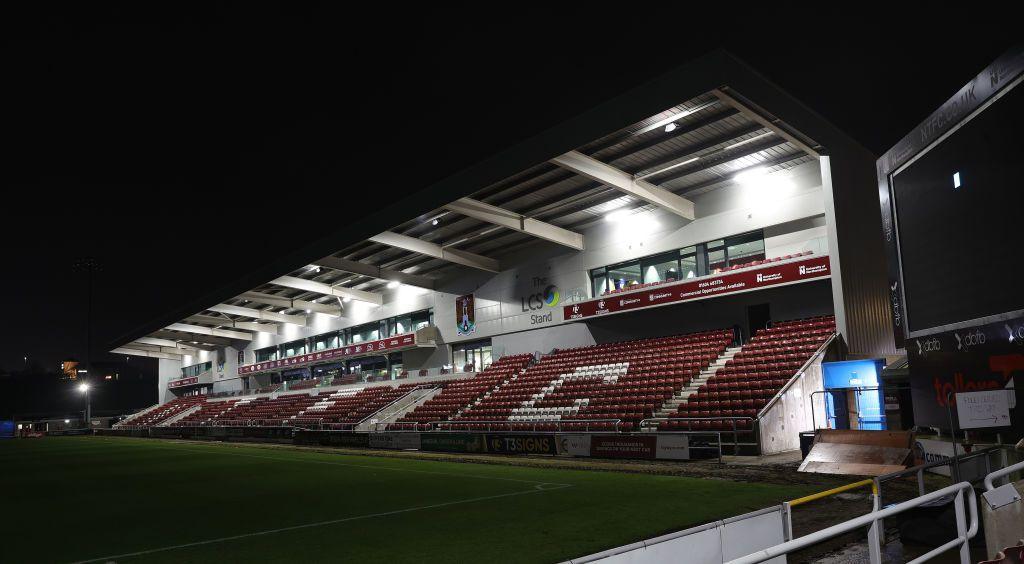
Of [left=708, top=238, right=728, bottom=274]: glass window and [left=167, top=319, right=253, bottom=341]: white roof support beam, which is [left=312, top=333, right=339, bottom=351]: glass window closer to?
[left=167, top=319, right=253, bottom=341]: white roof support beam

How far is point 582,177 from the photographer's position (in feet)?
78.7

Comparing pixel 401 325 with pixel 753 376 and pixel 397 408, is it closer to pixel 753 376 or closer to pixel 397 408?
pixel 397 408

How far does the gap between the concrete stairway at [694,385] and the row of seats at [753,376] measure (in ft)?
1.35

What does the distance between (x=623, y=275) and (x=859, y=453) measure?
1612 centimetres

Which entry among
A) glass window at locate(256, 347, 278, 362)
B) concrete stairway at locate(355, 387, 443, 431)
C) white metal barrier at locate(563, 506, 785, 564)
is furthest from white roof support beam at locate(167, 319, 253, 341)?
white metal barrier at locate(563, 506, 785, 564)

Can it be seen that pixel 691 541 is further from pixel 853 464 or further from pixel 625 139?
pixel 625 139

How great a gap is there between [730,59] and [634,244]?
1129 cm

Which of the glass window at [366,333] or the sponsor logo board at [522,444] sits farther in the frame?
the glass window at [366,333]

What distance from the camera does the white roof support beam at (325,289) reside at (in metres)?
36.4

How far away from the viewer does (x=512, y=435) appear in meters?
20.9

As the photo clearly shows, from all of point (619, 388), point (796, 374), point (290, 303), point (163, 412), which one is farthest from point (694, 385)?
point (163, 412)

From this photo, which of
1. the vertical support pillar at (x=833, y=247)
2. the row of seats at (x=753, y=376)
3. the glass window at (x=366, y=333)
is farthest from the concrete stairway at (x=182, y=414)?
→ the vertical support pillar at (x=833, y=247)

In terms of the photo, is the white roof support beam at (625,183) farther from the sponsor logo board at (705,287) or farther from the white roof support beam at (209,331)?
the white roof support beam at (209,331)

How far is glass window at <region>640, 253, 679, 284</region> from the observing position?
1023 inches
